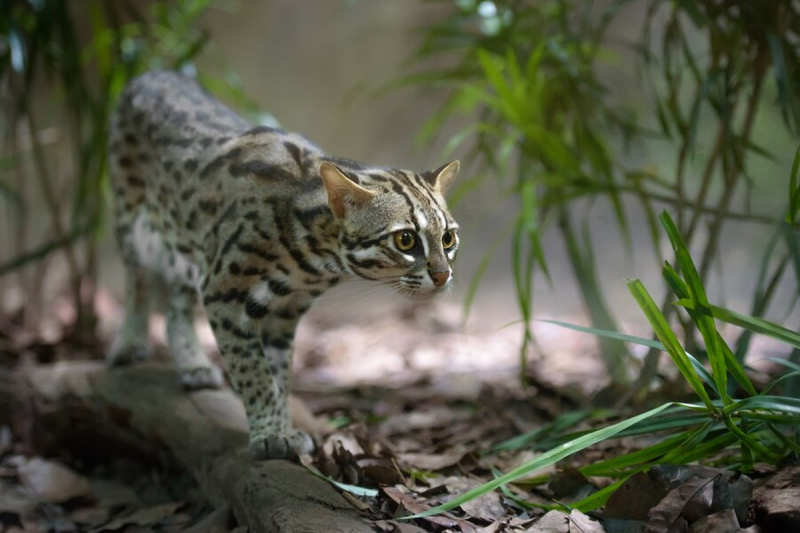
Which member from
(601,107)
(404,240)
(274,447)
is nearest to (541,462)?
(404,240)

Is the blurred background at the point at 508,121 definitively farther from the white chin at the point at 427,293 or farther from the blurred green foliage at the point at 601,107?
the white chin at the point at 427,293

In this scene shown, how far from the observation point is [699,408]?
7.28 ft

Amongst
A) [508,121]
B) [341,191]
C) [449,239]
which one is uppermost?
[508,121]

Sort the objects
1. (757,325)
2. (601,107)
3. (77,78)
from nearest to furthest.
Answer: (757,325) < (601,107) < (77,78)

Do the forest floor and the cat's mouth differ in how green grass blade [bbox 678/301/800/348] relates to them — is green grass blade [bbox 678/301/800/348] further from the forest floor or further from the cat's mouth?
the cat's mouth

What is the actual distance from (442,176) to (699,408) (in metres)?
1.30

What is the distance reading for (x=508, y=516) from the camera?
2369 millimetres

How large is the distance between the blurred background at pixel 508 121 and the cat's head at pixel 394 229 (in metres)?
0.34

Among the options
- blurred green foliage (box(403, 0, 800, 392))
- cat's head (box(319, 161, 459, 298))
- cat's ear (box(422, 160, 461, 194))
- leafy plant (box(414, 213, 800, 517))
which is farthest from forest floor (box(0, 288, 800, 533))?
cat's ear (box(422, 160, 461, 194))

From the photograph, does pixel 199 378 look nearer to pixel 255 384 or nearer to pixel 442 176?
pixel 255 384

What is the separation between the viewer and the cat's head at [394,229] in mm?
2629

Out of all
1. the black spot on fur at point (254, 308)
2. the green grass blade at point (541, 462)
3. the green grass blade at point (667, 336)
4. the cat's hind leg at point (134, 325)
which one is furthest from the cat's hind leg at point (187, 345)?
the green grass blade at point (667, 336)

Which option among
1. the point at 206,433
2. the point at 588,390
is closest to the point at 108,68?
the point at 206,433

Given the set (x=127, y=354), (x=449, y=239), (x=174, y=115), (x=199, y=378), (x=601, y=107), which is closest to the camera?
(x=449, y=239)
